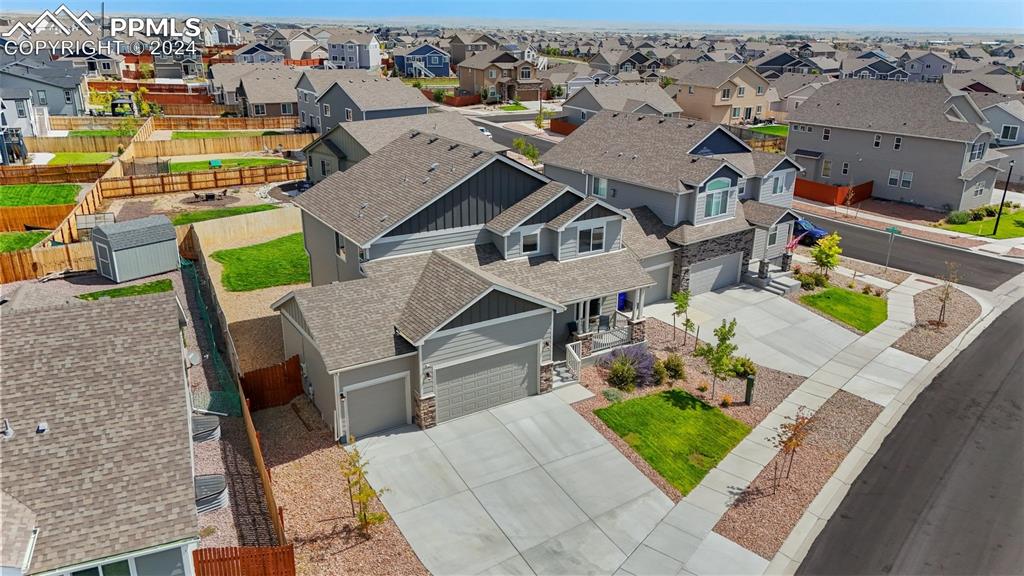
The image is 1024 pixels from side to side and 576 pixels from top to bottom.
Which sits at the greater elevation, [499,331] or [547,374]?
[499,331]

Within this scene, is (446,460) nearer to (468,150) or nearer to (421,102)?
(468,150)

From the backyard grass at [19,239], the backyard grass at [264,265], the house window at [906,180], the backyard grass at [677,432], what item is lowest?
the backyard grass at [677,432]

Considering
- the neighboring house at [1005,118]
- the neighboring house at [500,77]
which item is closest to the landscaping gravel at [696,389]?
the neighboring house at [1005,118]

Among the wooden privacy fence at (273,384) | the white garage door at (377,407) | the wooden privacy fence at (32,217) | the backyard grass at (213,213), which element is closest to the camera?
the white garage door at (377,407)

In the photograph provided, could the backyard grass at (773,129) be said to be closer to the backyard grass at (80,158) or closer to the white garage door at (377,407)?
the backyard grass at (80,158)

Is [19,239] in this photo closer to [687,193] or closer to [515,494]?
[515,494]

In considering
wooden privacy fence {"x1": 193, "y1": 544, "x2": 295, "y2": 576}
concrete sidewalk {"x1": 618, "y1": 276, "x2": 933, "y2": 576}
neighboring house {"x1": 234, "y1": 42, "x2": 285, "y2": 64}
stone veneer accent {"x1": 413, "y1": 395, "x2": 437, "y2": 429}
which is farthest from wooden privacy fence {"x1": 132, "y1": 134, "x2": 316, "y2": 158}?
neighboring house {"x1": 234, "y1": 42, "x2": 285, "y2": 64}

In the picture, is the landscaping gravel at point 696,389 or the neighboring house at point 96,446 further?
the landscaping gravel at point 696,389

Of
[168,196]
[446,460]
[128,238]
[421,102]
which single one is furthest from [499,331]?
[421,102]
